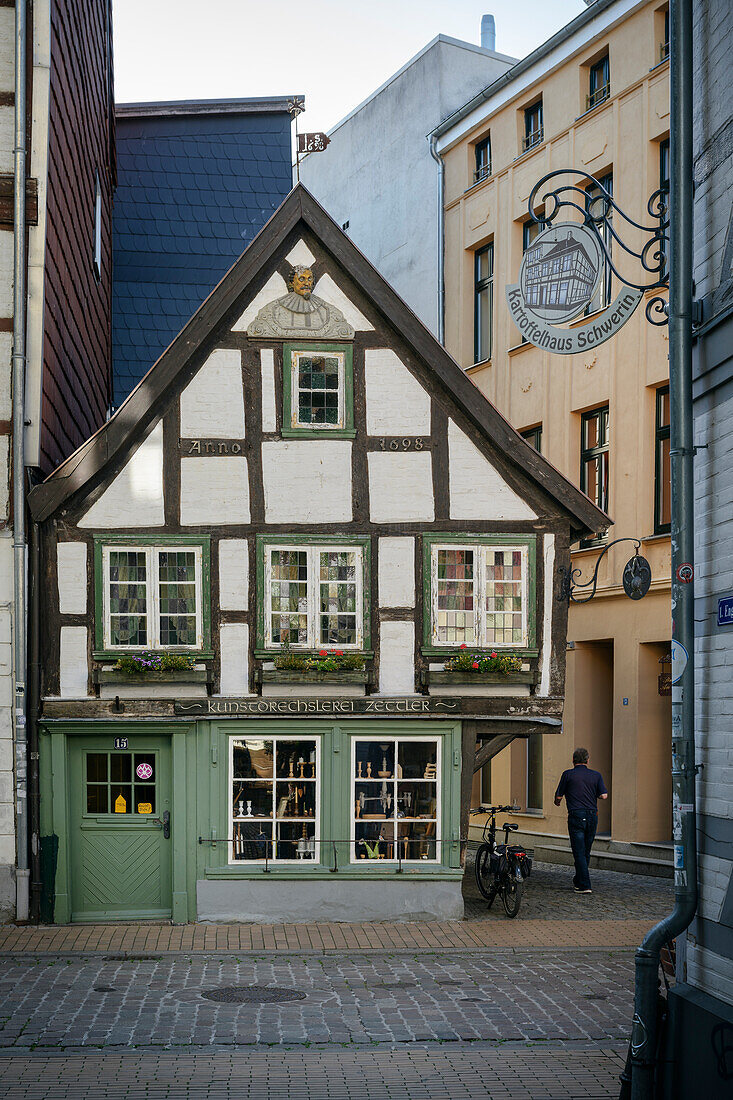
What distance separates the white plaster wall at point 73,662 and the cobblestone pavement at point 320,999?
3.17 meters

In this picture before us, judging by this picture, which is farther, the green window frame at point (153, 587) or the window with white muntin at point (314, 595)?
the window with white muntin at point (314, 595)

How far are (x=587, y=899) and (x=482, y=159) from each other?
1467 cm

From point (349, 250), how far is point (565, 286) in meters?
7.20

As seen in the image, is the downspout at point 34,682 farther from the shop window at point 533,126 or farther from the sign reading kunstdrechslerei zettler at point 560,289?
the shop window at point 533,126

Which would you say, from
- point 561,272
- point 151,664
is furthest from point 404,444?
point 561,272

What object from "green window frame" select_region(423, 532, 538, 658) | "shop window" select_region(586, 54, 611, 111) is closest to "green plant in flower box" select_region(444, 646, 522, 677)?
"green window frame" select_region(423, 532, 538, 658)

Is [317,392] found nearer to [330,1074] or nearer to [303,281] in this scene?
[303,281]

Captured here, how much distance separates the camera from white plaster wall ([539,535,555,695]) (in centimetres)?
1553

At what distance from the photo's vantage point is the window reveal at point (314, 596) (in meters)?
15.3

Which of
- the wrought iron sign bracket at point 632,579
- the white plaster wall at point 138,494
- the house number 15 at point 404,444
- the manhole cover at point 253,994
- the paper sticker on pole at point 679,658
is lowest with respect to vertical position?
the manhole cover at point 253,994

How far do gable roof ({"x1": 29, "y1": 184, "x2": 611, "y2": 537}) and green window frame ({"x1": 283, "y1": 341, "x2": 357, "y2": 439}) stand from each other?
0.73 meters

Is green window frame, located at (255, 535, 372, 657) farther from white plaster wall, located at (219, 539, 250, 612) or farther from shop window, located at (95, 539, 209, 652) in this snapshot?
shop window, located at (95, 539, 209, 652)

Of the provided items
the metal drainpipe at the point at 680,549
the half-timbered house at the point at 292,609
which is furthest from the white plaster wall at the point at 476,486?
the metal drainpipe at the point at 680,549

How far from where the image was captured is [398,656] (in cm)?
1541
